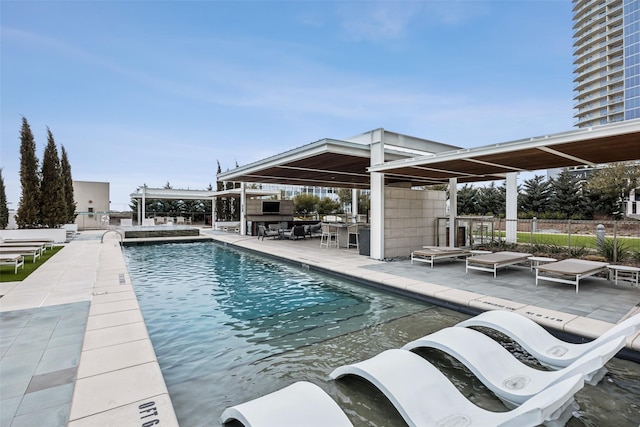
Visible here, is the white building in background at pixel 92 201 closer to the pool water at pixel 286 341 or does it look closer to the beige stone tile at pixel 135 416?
the pool water at pixel 286 341

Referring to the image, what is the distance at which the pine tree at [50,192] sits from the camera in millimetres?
14055

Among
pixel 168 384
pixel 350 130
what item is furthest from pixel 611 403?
pixel 350 130

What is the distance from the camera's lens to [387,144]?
9750 mm

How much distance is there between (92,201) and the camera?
1084 inches

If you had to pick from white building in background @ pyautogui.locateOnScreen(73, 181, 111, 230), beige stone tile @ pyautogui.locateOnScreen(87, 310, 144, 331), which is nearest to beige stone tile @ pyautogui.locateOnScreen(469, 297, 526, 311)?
beige stone tile @ pyautogui.locateOnScreen(87, 310, 144, 331)

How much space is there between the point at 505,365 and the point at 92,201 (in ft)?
106

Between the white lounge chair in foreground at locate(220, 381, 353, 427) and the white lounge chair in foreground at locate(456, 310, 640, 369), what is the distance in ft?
7.89

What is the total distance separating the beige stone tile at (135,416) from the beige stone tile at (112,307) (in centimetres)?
280

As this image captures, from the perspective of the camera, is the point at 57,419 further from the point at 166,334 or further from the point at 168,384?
the point at 166,334

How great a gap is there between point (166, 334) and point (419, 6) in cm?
1437

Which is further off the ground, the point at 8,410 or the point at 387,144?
the point at 387,144

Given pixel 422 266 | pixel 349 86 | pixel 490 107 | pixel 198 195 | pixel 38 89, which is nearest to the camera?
pixel 422 266

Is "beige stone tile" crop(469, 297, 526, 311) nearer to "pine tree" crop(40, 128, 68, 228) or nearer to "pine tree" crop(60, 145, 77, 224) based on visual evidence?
"pine tree" crop(40, 128, 68, 228)

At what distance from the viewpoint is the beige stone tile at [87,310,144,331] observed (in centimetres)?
417
